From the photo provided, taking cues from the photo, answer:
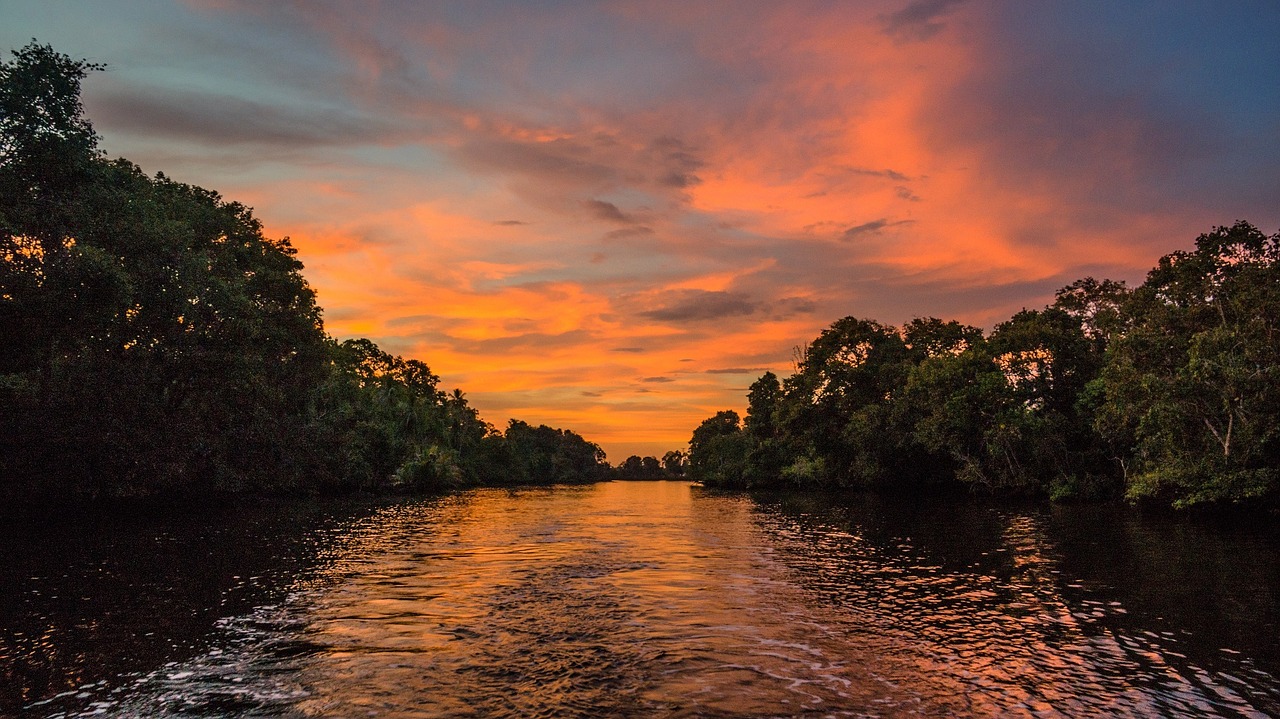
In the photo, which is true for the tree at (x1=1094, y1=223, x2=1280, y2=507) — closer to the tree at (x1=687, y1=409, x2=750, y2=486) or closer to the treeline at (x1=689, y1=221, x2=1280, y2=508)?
the treeline at (x1=689, y1=221, x2=1280, y2=508)

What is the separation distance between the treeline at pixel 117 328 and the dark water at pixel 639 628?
22.6 feet

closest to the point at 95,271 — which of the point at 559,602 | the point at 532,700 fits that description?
the point at 559,602

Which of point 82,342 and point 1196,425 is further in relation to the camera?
point 1196,425

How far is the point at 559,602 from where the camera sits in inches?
761

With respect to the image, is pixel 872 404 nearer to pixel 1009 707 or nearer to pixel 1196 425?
pixel 1196 425

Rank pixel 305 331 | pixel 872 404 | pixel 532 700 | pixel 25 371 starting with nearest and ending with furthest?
pixel 532 700 < pixel 25 371 < pixel 305 331 < pixel 872 404

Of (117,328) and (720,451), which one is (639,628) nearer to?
(117,328)

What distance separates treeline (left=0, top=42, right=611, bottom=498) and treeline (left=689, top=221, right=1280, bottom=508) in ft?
A: 184

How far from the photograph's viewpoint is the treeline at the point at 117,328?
33.0m

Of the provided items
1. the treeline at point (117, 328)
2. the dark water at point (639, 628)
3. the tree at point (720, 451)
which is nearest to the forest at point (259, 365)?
the treeline at point (117, 328)

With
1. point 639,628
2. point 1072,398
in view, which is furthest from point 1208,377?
point 639,628

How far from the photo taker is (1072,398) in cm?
6450

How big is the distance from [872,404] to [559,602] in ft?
227

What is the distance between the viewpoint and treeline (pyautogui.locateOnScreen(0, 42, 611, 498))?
33031mm
